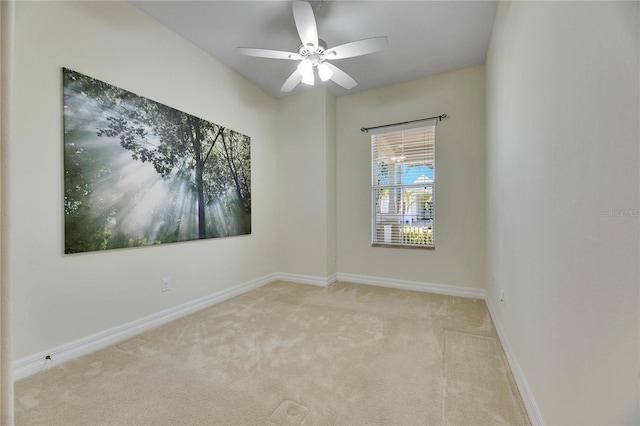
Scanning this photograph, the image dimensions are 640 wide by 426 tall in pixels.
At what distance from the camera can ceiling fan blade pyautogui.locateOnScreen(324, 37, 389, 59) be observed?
206cm

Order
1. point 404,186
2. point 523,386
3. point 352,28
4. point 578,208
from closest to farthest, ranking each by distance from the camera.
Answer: point 578,208 → point 523,386 → point 352,28 → point 404,186

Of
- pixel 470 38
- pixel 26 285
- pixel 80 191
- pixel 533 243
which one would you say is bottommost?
pixel 26 285

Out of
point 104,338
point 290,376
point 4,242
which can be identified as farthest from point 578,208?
point 104,338

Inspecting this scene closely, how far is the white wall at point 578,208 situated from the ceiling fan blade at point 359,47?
860 millimetres

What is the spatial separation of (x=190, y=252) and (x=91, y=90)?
1.57m

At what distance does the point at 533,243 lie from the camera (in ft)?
4.48

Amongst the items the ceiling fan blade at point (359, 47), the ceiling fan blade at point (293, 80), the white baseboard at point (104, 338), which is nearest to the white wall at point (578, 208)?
the ceiling fan blade at point (359, 47)

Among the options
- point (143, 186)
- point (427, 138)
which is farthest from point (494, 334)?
point (143, 186)

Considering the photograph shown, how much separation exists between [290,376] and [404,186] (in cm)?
272

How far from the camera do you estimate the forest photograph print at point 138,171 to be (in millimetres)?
1921

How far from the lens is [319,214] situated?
3.77 meters

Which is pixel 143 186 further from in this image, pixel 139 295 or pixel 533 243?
pixel 533 243

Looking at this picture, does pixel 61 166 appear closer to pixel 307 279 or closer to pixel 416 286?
pixel 307 279

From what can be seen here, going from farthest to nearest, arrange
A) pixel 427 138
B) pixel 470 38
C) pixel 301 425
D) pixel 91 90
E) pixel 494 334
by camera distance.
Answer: pixel 427 138, pixel 470 38, pixel 494 334, pixel 91 90, pixel 301 425
